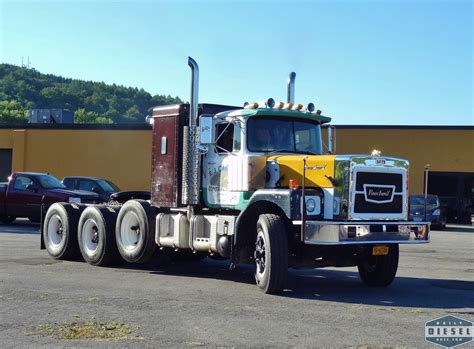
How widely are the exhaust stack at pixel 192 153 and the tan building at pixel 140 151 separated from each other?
2317 cm

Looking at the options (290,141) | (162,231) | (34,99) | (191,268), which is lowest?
(191,268)

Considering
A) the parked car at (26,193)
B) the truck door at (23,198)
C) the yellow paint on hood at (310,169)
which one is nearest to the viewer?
the yellow paint on hood at (310,169)

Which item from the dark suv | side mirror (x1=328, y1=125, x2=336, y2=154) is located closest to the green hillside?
the dark suv

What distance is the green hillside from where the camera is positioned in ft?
305

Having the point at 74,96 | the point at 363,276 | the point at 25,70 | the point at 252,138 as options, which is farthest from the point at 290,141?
the point at 25,70

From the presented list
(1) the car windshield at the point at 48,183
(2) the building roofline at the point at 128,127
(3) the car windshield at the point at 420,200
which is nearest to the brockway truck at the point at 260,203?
(1) the car windshield at the point at 48,183

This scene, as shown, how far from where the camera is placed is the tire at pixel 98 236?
1245cm

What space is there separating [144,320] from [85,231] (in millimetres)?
5876

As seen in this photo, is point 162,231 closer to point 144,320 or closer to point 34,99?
point 144,320

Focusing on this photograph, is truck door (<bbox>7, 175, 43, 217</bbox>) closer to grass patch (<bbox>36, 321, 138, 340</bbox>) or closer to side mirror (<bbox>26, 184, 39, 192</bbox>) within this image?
side mirror (<bbox>26, 184, 39, 192</bbox>)

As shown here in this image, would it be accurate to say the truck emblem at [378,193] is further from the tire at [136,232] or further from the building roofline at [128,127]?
the building roofline at [128,127]

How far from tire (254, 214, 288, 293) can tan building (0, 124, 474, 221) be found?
2486 cm

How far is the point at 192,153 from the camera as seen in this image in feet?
37.5

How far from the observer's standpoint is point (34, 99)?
9969 centimetres
